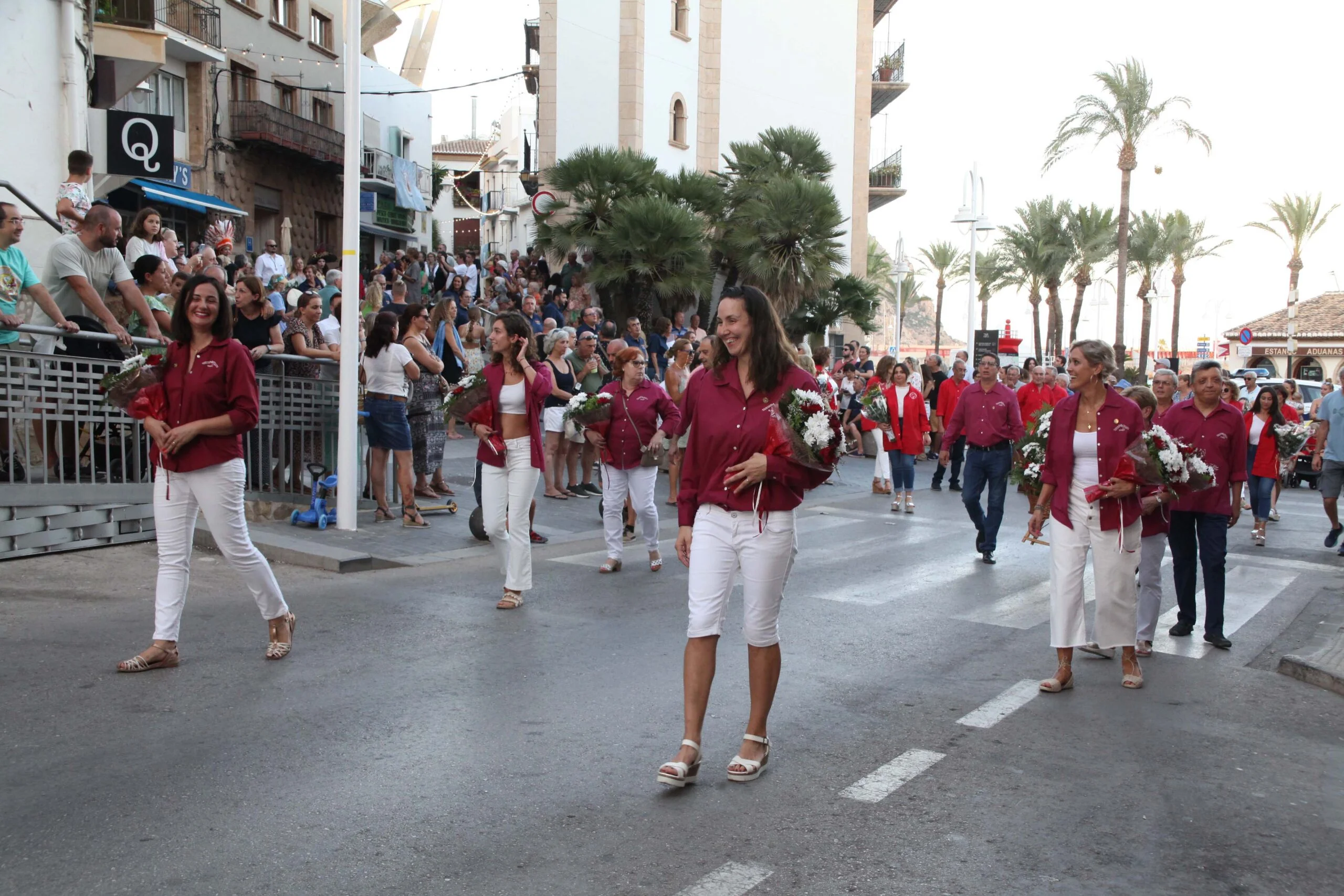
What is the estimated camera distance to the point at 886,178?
55.0m

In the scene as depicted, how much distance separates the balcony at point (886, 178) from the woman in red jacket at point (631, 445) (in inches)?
1810

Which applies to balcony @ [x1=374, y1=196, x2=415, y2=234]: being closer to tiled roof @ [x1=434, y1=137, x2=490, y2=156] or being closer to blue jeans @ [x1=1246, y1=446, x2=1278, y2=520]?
blue jeans @ [x1=1246, y1=446, x2=1278, y2=520]

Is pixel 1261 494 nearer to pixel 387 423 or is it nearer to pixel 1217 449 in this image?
pixel 1217 449

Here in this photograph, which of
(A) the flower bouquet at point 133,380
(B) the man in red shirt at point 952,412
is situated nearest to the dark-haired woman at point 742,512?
(A) the flower bouquet at point 133,380

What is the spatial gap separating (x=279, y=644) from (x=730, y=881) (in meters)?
3.76

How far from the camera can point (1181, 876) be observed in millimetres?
4203

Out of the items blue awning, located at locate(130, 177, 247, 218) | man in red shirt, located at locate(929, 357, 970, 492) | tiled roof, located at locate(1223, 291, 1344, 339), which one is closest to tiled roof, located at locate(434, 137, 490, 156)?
tiled roof, located at locate(1223, 291, 1344, 339)

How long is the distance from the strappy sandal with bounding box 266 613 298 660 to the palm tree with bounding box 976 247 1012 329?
2022 inches

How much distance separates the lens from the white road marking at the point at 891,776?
4.88m

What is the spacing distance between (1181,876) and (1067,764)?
124 cm

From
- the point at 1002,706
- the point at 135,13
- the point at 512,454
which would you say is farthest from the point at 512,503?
the point at 135,13

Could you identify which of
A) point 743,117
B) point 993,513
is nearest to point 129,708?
point 993,513

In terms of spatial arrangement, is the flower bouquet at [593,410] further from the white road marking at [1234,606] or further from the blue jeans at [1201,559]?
the white road marking at [1234,606]

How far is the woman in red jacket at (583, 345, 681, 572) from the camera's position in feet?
34.5
